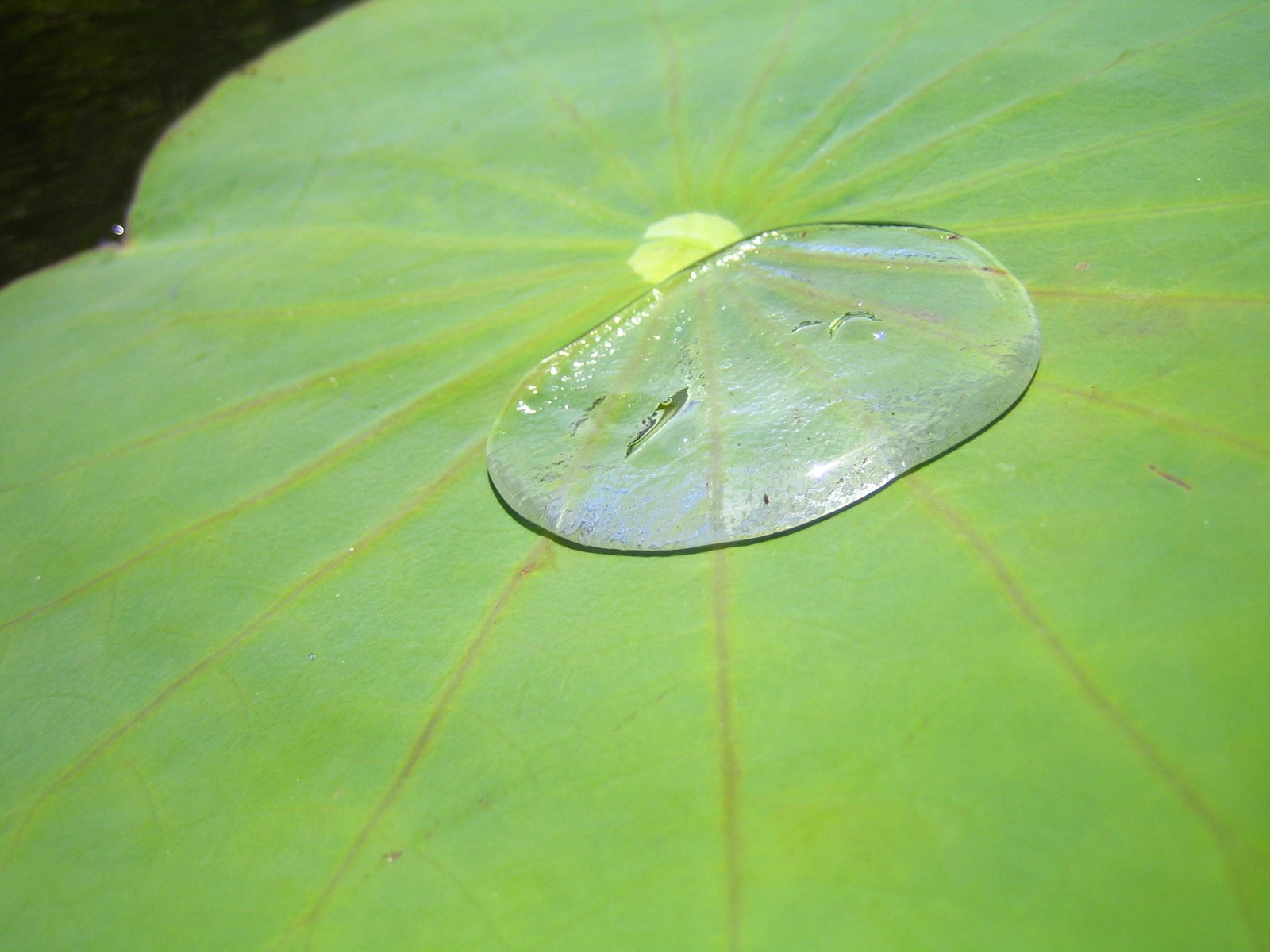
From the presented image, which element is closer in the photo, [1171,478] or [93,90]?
[1171,478]

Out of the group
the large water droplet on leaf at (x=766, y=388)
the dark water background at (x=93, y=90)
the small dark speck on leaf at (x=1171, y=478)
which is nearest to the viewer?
the small dark speck on leaf at (x=1171, y=478)

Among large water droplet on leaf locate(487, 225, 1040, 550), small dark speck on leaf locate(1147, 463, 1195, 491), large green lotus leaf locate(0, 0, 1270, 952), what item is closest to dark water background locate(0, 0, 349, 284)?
large green lotus leaf locate(0, 0, 1270, 952)

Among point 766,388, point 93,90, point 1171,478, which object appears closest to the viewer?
point 1171,478

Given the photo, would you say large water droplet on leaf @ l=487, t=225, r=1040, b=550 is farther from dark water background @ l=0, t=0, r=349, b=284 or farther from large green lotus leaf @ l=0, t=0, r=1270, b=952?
dark water background @ l=0, t=0, r=349, b=284

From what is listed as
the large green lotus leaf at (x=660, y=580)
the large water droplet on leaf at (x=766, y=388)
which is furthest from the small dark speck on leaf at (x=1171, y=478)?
the large water droplet on leaf at (x=766, y=388)

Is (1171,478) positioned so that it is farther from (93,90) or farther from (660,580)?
(93,90)

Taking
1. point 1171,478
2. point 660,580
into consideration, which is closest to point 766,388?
point 660,580

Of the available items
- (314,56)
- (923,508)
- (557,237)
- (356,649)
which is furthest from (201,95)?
(923,508)

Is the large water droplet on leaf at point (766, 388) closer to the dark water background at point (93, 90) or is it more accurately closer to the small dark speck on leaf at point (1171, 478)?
the small dark speck on leaf at point (1171, 478)
